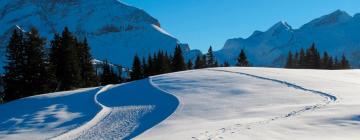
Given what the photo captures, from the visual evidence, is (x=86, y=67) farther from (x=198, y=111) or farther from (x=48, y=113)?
(x=198, y=111)

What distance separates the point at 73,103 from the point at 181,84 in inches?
337

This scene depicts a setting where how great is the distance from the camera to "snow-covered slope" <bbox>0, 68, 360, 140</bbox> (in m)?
19.8

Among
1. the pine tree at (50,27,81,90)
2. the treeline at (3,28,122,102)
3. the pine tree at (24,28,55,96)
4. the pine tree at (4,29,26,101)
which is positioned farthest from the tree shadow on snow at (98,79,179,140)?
the pine tree at (50,27,81,90)

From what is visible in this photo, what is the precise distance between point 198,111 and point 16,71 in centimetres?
3727

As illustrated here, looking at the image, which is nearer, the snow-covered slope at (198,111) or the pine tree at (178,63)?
the snow-covered slope at (198,111)

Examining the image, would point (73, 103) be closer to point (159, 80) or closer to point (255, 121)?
point (159, 80)

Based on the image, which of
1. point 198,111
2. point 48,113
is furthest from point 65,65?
point 198,111

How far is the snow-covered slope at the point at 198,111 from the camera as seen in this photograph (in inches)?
781

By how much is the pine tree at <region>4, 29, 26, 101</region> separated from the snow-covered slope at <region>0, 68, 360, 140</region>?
1743 cm

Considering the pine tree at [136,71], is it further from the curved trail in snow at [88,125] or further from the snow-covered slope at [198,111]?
the curved trail in snow at [88,125]

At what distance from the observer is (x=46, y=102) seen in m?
37.5

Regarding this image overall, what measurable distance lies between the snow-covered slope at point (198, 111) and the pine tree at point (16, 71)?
1743 cm

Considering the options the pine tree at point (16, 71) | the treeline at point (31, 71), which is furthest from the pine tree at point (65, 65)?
the pine tree at point (16, 71)

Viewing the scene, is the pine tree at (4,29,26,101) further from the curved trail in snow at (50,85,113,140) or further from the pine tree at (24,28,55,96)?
the curved trail in snow at (50,85,113,140)
